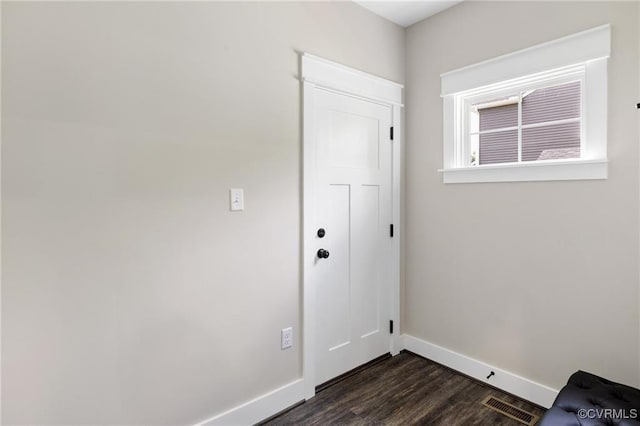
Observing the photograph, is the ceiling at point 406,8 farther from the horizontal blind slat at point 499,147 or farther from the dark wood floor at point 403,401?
the dark wood floor at point 403,401

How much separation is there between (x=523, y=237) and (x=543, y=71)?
3.35 feet

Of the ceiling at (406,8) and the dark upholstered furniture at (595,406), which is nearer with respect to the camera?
the dark upholstered furniture at (595,406)

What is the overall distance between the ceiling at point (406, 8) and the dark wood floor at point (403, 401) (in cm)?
268

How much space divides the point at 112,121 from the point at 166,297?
83 centimetres

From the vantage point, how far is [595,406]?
1.43m

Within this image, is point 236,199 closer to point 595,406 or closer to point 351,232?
point 351,232

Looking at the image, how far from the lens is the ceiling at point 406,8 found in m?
2.37

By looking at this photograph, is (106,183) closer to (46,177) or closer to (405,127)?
(46,177)

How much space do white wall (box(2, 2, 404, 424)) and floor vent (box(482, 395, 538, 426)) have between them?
1.26 m

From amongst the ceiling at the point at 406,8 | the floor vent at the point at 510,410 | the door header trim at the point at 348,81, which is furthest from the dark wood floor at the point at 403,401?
the ceiling at the point at 406,8

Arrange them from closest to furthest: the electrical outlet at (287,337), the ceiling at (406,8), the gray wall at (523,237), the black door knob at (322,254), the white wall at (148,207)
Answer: the white wall at (148,207) → the gray wall at (523,237) → the electrical outlet at (287,337) → the black door knob at (322,254) → the ceiling at (406,8)

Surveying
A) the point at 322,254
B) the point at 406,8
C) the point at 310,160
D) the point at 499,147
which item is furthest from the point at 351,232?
the point at 406,8

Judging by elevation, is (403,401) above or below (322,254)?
below

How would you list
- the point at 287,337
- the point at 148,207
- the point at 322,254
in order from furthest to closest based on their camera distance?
1. the point at 322,254
2. the point at 287,337
3. the point at 148,207
